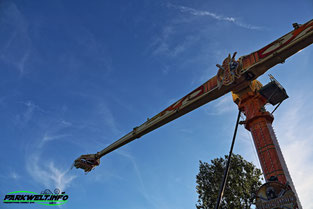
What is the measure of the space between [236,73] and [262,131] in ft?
9.48

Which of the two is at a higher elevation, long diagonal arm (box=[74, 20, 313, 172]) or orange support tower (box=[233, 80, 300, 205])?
long diagonal arm (box=[74, 20, 313, 172])

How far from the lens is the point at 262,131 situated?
10.7m

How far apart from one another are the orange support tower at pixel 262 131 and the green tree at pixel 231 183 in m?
5.90

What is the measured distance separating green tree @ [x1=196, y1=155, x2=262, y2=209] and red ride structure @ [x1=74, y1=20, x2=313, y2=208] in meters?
5.95

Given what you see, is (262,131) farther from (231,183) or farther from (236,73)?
(231,183)

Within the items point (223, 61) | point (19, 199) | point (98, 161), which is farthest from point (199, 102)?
point (19, 199)

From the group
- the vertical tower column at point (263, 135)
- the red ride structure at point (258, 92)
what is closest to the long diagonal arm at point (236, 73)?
the red ride structure at point (258, 92)

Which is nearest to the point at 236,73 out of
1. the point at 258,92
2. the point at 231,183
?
the point at 258,92

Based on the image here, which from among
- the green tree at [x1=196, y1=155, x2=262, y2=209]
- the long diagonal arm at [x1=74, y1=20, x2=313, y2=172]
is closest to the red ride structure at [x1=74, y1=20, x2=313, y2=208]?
the long diagonal arm at [x1=74, y1=20, x2=313, y2=172]

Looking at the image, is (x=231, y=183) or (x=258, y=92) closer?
(x=258, y=92)

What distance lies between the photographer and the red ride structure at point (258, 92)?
950 cm

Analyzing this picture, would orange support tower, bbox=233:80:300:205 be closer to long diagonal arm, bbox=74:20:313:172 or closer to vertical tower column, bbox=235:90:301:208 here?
vertical tower column, bbox=235:90:301:208

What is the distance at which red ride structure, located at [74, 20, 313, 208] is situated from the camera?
9.50 meters

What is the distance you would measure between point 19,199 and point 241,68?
1828cm
